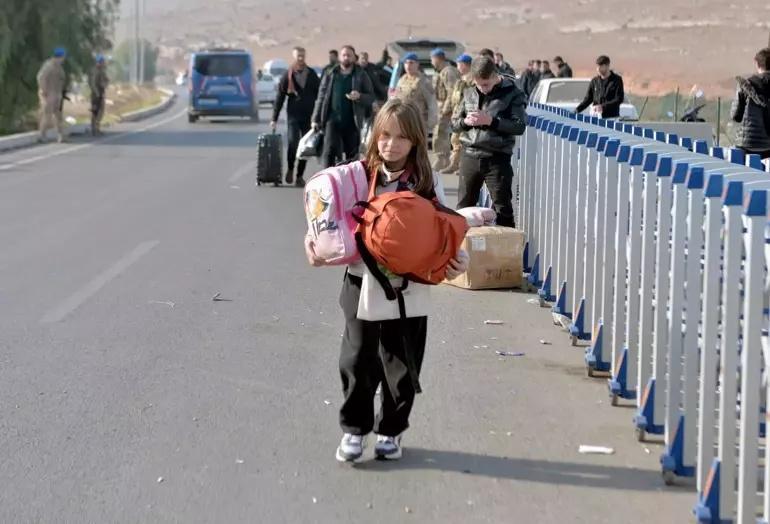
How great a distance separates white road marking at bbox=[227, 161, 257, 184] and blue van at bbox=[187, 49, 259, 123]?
15862mm

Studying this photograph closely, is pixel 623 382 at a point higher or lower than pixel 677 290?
lower

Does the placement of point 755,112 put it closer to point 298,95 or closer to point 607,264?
point 607,264

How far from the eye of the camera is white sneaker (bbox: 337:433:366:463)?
235 inches

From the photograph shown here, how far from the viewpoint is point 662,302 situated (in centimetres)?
604

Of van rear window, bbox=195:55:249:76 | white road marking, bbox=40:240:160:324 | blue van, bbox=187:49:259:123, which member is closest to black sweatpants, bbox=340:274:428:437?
white road marking, bbox=40:240:160:324

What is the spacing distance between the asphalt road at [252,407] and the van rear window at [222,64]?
26.7 metres

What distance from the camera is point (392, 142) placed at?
19.1 ft

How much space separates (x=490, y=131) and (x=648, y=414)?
4976 mm

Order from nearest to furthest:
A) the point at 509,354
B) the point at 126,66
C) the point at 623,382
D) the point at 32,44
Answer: the point at 623,382, the point at 509,354, the point at 32,44, the point at 126,66

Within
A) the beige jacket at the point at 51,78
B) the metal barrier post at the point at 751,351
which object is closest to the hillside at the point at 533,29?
the beige jacket at the point at 51,78

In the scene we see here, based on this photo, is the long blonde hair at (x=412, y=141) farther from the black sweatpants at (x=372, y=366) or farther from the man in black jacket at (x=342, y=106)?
the man in black jacket at (x=342, y=106)

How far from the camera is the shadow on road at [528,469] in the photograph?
5.79m

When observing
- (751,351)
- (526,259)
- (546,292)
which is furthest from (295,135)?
(751,351)

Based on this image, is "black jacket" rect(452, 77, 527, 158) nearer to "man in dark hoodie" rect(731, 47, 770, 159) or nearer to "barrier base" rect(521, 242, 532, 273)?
"barrier base" rect(521, 242, 532, 273)
